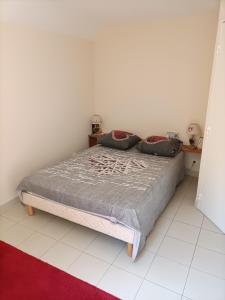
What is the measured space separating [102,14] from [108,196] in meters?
2.46

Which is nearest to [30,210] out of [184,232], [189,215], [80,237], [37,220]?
[37,220]

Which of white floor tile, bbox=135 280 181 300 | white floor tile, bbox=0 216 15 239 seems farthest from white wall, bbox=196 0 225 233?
white floor tile, bbox=0 216 15 239

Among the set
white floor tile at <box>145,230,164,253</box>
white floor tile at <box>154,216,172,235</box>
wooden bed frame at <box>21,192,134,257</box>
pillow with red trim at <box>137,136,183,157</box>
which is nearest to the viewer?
wooden bed frame at <box>21,192,134,257</box>

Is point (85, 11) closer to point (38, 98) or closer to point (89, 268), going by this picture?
point (38, 98)

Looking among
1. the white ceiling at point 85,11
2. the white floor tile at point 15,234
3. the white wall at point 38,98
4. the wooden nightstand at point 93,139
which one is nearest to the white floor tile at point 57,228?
the white floor tile at point 15,234

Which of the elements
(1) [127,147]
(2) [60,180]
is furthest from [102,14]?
(2) [60,180]

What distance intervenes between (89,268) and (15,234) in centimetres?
87

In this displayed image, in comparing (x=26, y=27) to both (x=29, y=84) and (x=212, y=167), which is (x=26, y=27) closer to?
(x=29, y=84)

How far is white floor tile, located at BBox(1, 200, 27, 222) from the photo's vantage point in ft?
8.35

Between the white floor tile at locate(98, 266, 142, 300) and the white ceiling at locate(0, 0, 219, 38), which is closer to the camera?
the white floor tile at locate(98, 266, 142, 300)

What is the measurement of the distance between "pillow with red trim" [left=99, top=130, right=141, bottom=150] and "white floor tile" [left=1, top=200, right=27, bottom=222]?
4.89 ft

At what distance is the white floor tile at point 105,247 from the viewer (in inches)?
79.3

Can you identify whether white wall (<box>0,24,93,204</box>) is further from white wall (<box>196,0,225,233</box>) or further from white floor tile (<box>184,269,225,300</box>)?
white floor tile (<box>184,269,225,300</box>)

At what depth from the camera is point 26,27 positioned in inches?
105
